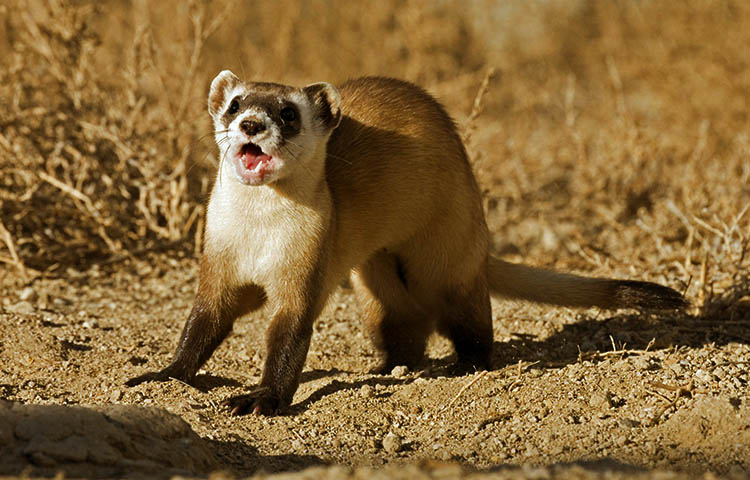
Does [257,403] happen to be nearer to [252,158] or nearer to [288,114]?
[252,158]

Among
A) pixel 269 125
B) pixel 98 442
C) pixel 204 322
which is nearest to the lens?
pixel 98 442

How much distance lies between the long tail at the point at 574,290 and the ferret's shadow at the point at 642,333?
0.21 meters

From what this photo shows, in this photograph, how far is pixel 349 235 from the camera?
4211mm

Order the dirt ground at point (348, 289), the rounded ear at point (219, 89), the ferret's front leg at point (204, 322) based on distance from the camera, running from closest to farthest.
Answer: the dirt ground at point (348, 289) → the ferret's front leg at point (204, 322) → the rounded ear at point (219, 89)

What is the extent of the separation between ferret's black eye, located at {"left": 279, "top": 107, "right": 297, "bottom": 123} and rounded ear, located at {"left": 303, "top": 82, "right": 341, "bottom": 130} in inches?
6.6

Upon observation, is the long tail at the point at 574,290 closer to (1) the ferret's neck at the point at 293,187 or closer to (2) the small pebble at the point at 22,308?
(1) the ferret's neck at the point at 293,187

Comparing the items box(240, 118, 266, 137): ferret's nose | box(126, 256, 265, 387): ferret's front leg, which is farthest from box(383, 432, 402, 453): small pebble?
box(240, 118, 266, 137): ferret's nose

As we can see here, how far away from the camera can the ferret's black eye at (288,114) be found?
12.4 ft

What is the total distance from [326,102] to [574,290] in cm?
147

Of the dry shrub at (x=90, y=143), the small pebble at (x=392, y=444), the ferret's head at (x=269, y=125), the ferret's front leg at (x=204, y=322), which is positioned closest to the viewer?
the small pebble at (x=392, y=444)

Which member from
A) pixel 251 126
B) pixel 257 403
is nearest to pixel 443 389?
pixel 257 403

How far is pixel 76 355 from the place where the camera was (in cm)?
429

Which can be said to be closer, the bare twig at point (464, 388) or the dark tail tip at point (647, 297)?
the bare twig at point (464, 388)

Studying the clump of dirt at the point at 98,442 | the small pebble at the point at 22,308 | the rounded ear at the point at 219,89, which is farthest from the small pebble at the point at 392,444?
the small pebble at the point at 22,308
